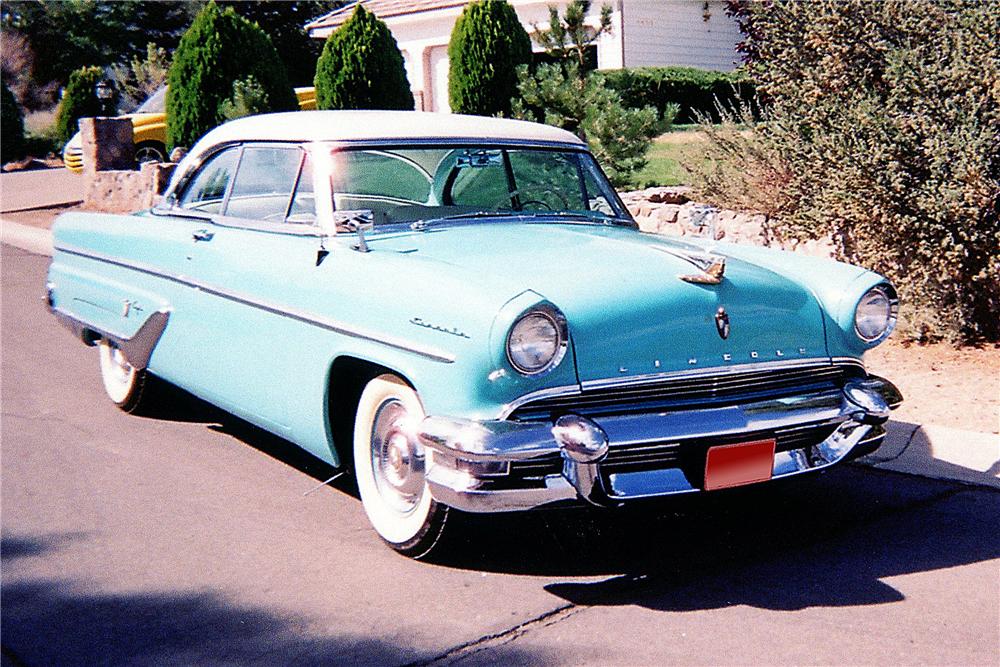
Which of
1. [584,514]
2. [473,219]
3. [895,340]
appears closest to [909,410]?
[895,340]

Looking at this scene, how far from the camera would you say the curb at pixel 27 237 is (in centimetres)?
1370

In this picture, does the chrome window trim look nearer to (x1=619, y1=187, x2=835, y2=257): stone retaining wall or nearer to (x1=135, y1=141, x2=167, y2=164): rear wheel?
(x1=619, y1=187, x2=835, y2=257): stone retaining wall

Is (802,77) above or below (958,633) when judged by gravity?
above

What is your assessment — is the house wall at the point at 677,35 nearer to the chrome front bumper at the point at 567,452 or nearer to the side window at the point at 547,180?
the side window at the point at 547,180

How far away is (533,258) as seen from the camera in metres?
3.94

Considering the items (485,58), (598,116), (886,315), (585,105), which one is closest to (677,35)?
(485,58)

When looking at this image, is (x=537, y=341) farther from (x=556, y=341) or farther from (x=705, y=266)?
(x=705, y=266)

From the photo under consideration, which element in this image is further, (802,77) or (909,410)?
(802,77)

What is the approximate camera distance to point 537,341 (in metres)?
3.43

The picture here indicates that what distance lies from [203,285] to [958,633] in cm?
329

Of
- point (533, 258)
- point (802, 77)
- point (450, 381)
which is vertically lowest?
point (450, 381)

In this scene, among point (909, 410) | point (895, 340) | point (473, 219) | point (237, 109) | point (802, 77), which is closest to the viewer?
point (473, 219)

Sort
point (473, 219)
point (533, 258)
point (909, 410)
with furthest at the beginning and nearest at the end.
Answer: point (909, 410)
point (473, 219)
point (533, 258)

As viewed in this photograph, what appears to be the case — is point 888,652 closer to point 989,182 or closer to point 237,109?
point 989,182
